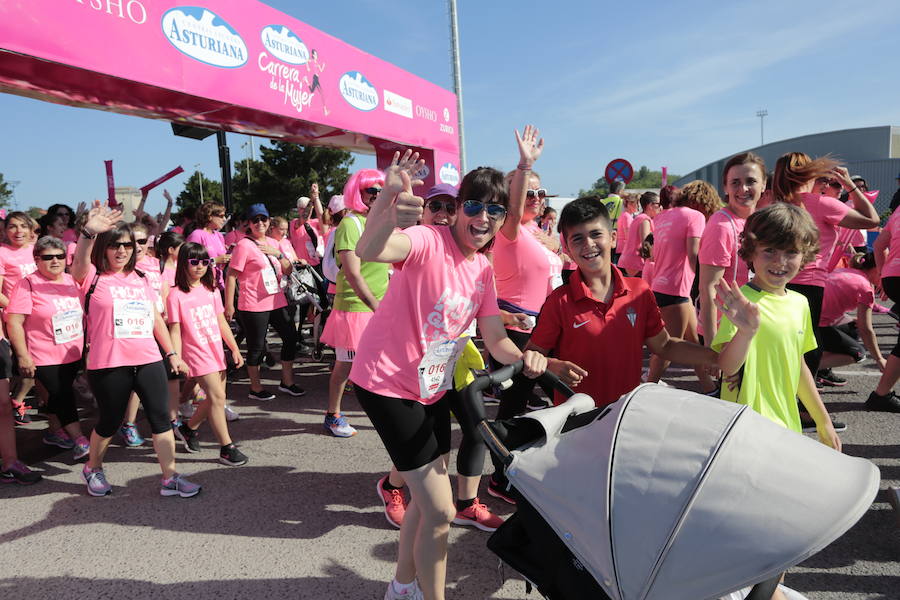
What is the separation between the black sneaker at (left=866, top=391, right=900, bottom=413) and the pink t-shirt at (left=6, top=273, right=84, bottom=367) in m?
6.63

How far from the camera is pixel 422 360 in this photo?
2.28m

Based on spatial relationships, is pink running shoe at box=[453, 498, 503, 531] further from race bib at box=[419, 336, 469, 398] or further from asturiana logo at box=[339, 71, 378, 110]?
asturiana logo at box=[339, 71, 378, 110]

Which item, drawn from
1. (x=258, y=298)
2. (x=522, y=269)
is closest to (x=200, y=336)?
(x=258, y=298)

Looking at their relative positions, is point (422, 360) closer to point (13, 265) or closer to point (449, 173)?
point (13, 265)

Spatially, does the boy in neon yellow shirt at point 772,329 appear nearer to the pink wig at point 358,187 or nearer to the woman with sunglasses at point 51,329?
the pink wig at point 358,187

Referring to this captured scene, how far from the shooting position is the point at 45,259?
13.8 feet

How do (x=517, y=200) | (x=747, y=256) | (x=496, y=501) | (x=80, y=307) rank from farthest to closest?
(x=80, y=307)
(x=496, y=501)
(x=517, y=200)
(x=747, y=256)

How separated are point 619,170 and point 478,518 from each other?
8.16 m

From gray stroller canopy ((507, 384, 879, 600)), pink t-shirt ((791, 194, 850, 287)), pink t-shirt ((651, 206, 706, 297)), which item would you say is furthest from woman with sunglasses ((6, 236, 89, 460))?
pink t-shirt ((791, 194, 850, 287))

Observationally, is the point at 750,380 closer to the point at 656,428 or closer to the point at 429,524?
Answer: the point at 656,428

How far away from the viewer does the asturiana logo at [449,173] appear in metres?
11.4

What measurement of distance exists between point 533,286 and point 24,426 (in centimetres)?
507

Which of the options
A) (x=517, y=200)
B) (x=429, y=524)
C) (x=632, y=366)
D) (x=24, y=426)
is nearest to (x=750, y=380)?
(x=632, y=366)

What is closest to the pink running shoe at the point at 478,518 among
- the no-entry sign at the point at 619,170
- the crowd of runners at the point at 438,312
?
the crowd of runners at the point at 438,312
